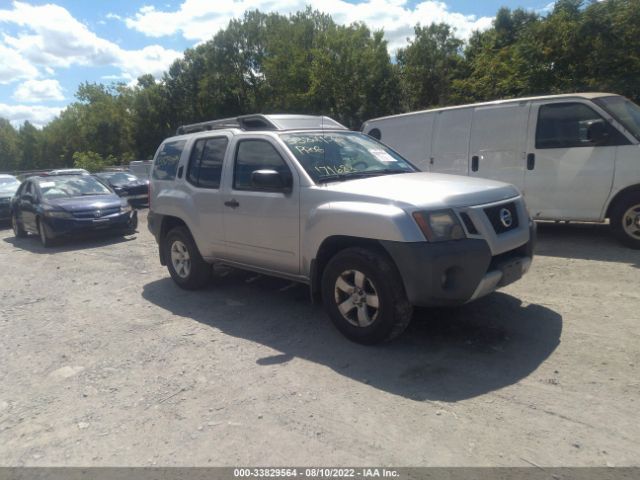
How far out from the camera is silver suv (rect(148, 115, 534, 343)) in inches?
149

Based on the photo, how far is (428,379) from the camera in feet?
12.0

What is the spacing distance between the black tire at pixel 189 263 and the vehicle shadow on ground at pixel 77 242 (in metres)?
4.74

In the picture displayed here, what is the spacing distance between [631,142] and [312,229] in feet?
15.3

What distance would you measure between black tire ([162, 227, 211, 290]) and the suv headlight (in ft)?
10.6

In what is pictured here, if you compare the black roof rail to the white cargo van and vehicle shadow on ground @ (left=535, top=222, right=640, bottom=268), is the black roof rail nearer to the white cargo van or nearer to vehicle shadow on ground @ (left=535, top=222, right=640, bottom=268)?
the white cargo van

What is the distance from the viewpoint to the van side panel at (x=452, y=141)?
26.5 feet

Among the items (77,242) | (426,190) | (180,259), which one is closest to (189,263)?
(180,259)

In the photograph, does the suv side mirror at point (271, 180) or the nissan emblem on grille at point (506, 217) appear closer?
the nissan emblem on grille at point (506, 217)

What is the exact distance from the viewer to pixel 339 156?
4.97 m

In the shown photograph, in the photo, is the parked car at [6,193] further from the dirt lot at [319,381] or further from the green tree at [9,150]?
the green tree at [9,150]

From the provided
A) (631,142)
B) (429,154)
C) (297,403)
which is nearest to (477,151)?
(429,154)

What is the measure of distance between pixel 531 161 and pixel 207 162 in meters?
4.71

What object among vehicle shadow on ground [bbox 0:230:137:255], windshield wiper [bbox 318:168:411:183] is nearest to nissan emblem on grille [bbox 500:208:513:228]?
windshield wiper [bbox 318:168:411:183]

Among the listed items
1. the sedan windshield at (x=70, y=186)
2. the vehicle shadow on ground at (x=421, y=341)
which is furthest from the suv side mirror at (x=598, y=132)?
the sedan windshield at (x=70, y=186)
